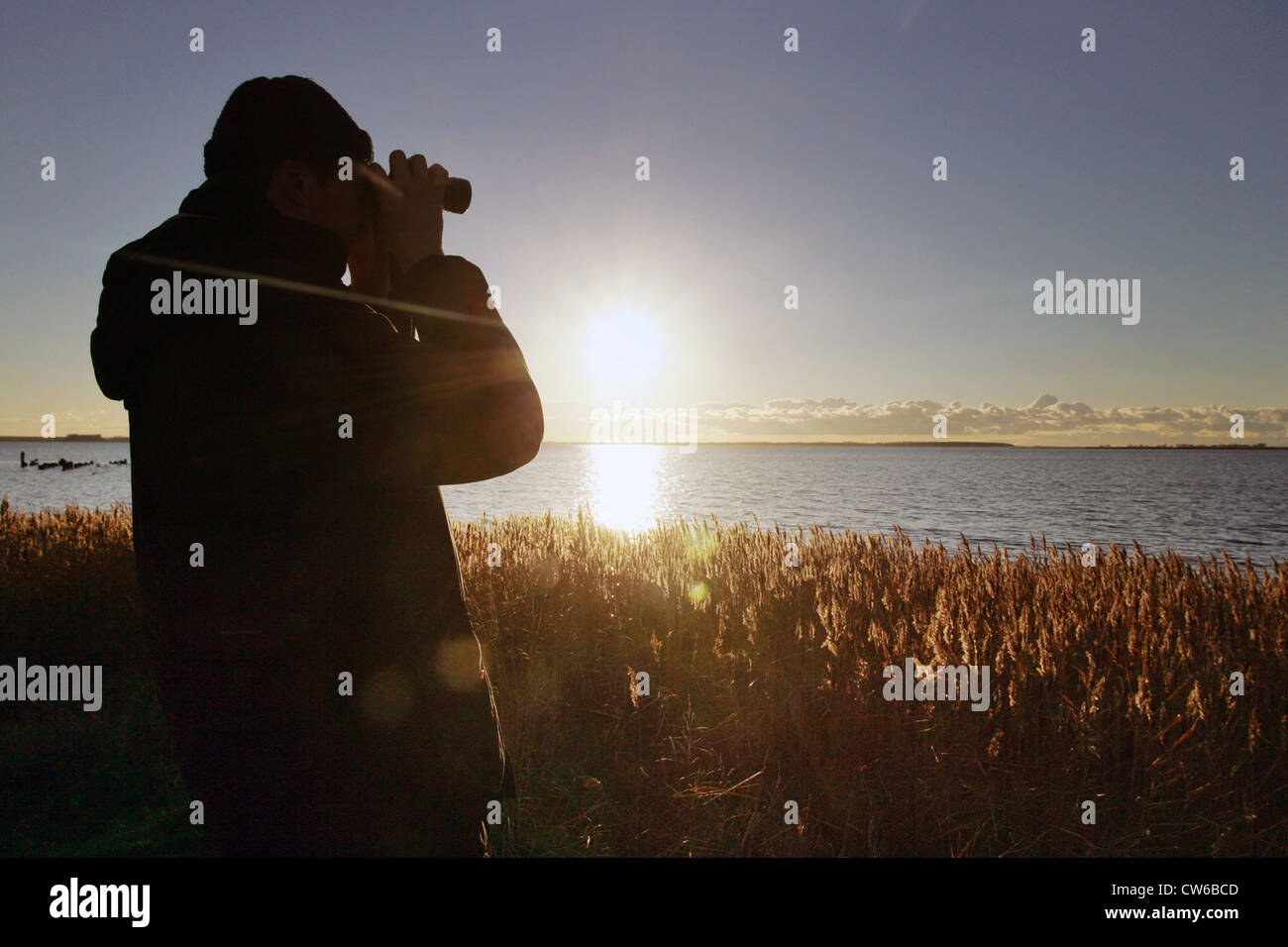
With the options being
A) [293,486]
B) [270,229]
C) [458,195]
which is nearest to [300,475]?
[293,486]

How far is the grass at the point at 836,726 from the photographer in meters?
3.21

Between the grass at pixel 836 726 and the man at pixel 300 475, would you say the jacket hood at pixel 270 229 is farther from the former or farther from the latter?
the grass at pixel 836 726

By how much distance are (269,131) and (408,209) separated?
28cm

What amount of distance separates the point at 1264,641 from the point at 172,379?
18.4 feet

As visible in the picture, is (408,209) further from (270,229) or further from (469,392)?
(469,392)

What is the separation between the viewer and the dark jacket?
1.21 m

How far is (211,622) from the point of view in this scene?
1.19 meters

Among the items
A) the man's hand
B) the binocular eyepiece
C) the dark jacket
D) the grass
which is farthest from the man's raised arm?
the grass

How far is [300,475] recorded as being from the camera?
49.6 inches

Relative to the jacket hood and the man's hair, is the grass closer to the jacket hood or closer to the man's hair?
the jacket hood

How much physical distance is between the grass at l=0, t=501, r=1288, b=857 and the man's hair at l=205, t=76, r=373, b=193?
8.18ft

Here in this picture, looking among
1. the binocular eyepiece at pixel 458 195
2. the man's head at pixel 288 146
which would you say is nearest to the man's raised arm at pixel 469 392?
the man's head at pixel 288 146

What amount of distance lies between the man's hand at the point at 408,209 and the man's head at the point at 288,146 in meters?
0.08
